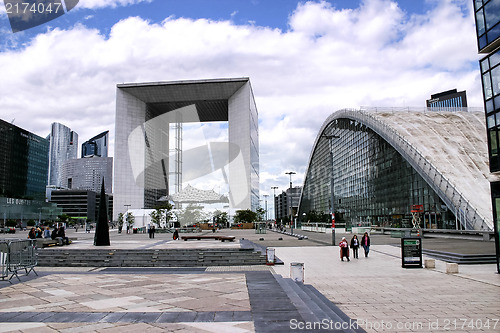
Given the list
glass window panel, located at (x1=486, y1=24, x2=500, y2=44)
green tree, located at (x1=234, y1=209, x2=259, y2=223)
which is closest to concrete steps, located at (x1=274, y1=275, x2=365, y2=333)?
glass window panel, located at (x1=486, y1=24, x2=500, y2=44)

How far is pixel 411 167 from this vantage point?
59.8 m

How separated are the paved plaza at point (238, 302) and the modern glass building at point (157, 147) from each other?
8977 cm

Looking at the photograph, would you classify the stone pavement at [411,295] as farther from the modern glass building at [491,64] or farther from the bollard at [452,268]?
the modern glass building at [491,64]

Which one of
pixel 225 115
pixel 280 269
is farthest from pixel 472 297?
pixel 225 115

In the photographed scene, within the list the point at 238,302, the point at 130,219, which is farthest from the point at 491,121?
the point at 130,219

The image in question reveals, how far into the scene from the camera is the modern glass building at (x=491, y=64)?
16.7 metres

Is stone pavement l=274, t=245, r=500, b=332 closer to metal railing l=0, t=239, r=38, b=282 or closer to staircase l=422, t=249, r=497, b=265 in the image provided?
staircase l=422, t=249, r=497, b=265

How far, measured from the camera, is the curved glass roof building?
50.3 m

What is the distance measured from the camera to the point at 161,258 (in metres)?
20.5

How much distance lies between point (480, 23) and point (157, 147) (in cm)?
11360

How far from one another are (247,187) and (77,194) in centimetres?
11764

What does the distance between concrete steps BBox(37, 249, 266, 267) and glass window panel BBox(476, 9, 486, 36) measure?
1493 centimetres

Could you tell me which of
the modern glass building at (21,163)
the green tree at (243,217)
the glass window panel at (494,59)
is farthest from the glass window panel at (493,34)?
the modern glass building at (21,163)

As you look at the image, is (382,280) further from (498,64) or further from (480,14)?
(480,14)
